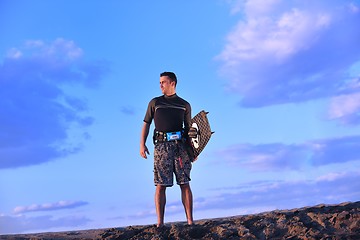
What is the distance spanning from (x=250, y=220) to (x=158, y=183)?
1.57 metres

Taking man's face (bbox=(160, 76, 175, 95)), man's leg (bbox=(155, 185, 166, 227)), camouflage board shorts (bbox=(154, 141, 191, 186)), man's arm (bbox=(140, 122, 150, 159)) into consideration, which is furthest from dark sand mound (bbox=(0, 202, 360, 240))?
man's face (bbox=(160, 76, 175, 95))

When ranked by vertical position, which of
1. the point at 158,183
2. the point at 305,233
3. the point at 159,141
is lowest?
the point at 305,233

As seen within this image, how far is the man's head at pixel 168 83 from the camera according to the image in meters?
9.13

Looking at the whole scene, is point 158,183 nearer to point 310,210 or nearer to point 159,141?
point 159,141

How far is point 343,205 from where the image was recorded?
10.2 meters

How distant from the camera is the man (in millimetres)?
8852

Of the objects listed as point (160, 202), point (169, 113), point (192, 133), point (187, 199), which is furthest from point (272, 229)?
point (169, 113)

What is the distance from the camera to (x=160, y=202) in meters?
Answer: 8.85

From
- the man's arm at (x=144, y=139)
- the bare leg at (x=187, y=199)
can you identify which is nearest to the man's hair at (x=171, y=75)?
the man's arm at (x=144, y=139)

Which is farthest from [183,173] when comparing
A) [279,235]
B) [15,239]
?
[15,239]

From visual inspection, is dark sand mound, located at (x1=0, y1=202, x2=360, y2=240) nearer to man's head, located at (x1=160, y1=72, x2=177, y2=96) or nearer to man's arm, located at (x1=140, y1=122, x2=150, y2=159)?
man's arm, located at (x1=140, y1=122, x2=150, y2=159)

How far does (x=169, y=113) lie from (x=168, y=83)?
1.66ft

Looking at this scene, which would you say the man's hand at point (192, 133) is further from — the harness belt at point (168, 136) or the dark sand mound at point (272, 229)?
the dark sand mound at point (272, 229)

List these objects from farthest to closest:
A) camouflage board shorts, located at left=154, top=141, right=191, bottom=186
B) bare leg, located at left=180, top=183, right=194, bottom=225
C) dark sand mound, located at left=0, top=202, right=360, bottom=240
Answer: bare leg, located at left=180, top=183, right=194, bottom=225
camouflage board shorts, located at left=154, top=141, right=191, bottom=186
dark sand mound, located at left=0, top=202, right=360, bottom=240
